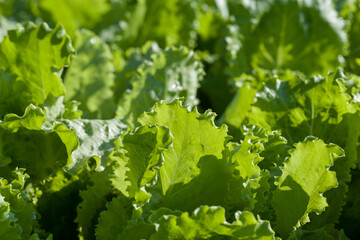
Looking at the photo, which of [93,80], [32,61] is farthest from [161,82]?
[32,61]

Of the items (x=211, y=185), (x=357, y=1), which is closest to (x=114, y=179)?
(x=211, y=185)

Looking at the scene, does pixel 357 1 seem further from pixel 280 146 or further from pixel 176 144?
pixel 176 144

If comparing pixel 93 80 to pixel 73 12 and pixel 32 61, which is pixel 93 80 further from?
pixel 73 12

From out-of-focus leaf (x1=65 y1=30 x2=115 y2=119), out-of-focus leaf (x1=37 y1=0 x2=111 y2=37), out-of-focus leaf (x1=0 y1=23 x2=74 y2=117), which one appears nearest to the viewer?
out-of-focus leaf (x1=0 y1=23 x2=74 y2=117)

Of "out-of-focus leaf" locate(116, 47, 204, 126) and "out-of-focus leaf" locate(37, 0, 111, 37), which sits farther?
"out-of-focus leaf" locate(37, 0, 111, 37)

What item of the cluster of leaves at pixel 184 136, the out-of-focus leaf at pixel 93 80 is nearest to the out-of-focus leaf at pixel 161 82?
the cluster of leaves at pixel 184 136

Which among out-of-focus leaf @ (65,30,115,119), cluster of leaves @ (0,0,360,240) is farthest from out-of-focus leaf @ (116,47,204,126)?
out-of-focus leaf @ (65,30,115,119)

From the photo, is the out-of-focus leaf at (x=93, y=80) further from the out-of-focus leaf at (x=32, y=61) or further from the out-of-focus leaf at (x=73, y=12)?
the out-of-focus leaf at (x=73, y=12)

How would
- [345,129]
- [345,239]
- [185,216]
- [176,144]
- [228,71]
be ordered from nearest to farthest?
[185,216]
[176,144]
[345,239]
[345,129]
[228,71]

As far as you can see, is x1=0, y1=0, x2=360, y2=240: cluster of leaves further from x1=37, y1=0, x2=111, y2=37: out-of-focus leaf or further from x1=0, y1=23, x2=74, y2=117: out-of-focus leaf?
x1=37, y1=0, x2=111, y2=37: out-of-focus leaf
